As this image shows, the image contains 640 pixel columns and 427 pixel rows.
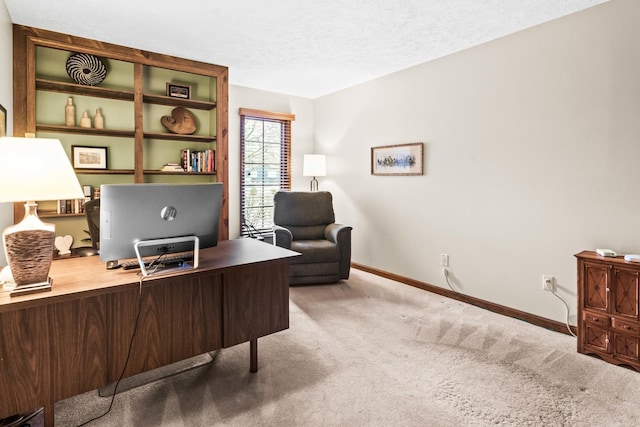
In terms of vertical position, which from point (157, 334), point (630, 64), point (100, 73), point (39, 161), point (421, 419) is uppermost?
point (100, 73)

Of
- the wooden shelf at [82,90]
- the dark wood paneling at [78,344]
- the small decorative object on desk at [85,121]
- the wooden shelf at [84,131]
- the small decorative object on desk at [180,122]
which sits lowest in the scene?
the dark wood paneling at [78,344]

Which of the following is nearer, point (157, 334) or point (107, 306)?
point (107, 306)

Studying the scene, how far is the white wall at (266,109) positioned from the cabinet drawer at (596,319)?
384 cm

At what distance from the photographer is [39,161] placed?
153cm

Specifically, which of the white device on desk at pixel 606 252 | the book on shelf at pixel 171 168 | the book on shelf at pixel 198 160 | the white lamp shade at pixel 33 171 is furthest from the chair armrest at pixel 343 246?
the white lamp shade at pixel 33 171

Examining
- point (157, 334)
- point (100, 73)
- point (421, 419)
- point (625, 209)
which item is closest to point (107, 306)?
point (157, 334)

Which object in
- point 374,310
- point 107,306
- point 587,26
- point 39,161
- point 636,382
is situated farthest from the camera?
point 374,310

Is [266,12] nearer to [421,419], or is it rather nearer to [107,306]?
[107,306]

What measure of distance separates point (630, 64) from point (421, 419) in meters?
2.77

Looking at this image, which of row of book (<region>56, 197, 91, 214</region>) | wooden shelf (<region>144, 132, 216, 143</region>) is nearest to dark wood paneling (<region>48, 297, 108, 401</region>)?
row of book (<region>56, 197, 91, 214</region>)

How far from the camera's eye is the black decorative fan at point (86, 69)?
11.0 feet

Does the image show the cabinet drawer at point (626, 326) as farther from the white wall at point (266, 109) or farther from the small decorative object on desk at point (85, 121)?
the small decorative object on desk at point (85, 121)

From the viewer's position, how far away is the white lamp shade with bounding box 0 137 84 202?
1451 mm

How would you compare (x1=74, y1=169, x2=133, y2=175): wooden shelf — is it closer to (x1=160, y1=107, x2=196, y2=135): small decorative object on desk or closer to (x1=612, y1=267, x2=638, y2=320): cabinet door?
(x1=160, y1=107, x2=196, y2=135): small decorative object on desk
